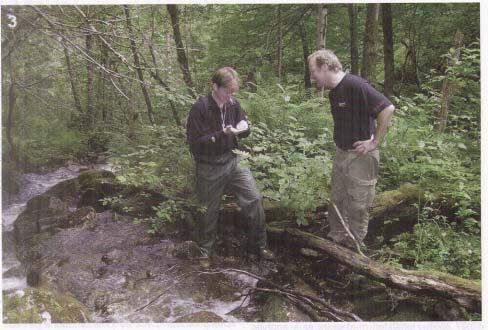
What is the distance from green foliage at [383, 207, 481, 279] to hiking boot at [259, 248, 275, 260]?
1.23 m

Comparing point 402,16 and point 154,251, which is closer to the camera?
point 154,251

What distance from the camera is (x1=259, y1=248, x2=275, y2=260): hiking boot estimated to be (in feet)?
13.7

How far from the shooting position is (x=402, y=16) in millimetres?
5637

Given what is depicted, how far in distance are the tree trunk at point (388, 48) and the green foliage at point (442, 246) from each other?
7.59ft

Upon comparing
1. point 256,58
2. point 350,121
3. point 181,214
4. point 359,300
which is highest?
point 256,58

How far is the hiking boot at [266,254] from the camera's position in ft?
13.7

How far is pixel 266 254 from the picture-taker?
4.19 metres

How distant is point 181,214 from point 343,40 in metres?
3.94

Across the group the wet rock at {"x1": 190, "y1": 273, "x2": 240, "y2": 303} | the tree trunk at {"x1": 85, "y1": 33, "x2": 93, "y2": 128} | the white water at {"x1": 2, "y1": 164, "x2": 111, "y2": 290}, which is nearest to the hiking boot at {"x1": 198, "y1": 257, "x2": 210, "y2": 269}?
the wet rock at {"x1": 190, "y1": 273, "x2": 240, "y2": 303}

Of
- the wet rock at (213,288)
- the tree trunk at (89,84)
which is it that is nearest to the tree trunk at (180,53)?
the tree trunk at (89,84)

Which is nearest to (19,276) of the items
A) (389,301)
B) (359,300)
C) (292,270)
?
(292,270)

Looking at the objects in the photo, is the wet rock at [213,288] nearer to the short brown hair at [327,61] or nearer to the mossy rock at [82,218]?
the mossy rock at [82,218]

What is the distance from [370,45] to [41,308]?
5.40 m
